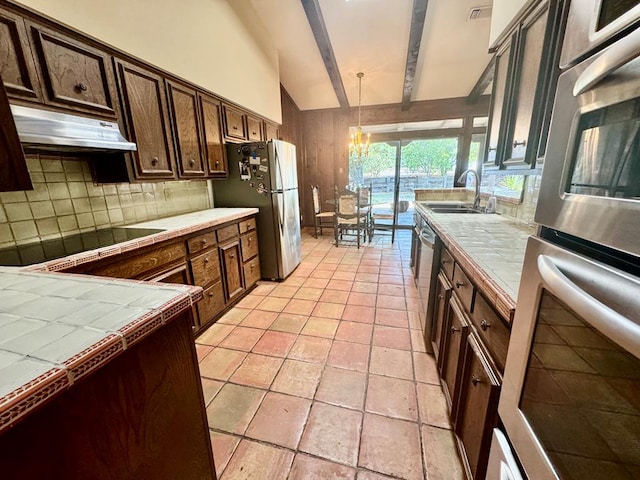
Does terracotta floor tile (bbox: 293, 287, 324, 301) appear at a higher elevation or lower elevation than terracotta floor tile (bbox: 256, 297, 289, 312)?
higher

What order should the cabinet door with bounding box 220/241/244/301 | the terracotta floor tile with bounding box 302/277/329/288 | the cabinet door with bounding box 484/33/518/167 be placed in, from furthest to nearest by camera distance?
the terracotta floor tile with bounding box 302/277/329/288 → the cabinet door with bounding box 220/241/244/301 → the cabinet door with bounding box 484/33/518/167

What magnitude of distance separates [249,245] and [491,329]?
239 cm

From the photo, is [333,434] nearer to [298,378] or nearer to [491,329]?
[298,378]

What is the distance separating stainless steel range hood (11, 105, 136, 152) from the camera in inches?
47.1

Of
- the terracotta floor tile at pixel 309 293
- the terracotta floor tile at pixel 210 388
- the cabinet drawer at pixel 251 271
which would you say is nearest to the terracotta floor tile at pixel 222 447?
the terracotta floor tile at pixel 210 388

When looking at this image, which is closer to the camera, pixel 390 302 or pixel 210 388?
pixel 210 388

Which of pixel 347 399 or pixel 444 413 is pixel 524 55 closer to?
pixel 444 413

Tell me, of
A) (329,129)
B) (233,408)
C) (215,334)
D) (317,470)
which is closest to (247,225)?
(215,334)

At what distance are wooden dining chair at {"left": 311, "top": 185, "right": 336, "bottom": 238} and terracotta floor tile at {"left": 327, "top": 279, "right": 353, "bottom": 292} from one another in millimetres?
1915

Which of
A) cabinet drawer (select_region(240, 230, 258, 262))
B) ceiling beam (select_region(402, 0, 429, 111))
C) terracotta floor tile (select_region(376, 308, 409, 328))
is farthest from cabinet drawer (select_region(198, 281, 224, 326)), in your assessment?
ceiling beam (select_region(402, 0, 429, 111))

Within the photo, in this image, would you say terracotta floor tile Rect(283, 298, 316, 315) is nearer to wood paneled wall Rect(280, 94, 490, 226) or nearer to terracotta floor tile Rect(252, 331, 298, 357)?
terracotta floor tile Rect(252, 331, 298, 357)

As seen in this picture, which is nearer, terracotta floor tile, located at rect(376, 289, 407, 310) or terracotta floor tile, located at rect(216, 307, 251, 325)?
terracotta floor tile, located at rect(216, 307, 251, 325)

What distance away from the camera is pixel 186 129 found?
7.42ft

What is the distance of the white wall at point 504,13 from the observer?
1335mm
